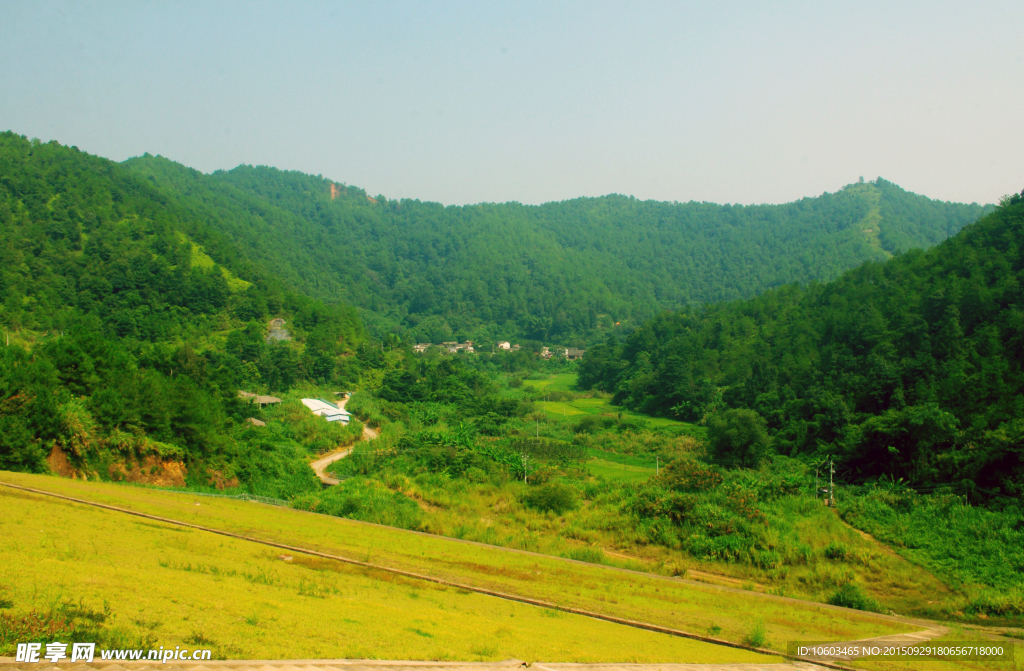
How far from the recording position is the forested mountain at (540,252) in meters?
134

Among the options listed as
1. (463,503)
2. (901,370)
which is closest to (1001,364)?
(901,370)

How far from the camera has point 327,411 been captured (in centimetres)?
4719

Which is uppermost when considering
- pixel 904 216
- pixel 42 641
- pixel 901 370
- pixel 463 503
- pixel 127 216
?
pixel 904 216

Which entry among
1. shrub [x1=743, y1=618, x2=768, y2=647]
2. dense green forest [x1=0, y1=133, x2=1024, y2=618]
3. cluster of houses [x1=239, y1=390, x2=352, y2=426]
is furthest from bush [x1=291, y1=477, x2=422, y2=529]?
cluster of houses [x1=239, y1=390, x2=352, y2=426]

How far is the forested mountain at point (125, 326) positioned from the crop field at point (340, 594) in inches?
318

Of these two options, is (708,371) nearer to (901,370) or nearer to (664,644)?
(901,370)

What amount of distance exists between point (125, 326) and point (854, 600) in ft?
202

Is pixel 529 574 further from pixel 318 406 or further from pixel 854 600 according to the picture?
pixel 318 406

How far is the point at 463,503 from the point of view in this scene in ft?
83.9

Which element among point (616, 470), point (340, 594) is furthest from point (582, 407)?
point (340, 594)

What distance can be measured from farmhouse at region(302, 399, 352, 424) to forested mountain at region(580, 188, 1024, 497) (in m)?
24.3

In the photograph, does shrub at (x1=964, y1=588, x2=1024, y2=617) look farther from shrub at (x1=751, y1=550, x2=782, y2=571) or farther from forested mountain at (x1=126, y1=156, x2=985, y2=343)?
Result: forested mountain at (x1=126, y1=156, x2=985, y2=343)

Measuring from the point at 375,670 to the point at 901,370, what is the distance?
1481 inches

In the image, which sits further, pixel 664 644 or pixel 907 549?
pixel 907 549
